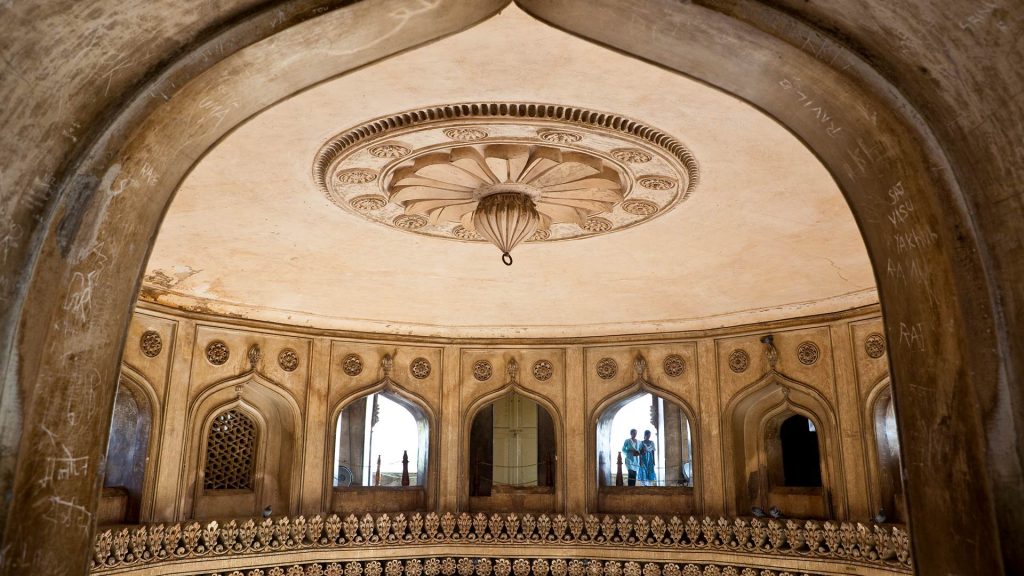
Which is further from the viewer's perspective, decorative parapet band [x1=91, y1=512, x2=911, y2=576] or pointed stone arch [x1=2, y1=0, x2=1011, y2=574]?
decorative parapet band [x1=91, y1=512, x2=911, y2=576]

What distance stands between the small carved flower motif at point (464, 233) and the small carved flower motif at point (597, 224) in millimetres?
1009

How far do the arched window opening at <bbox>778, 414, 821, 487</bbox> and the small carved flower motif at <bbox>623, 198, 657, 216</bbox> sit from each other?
7.25 meters

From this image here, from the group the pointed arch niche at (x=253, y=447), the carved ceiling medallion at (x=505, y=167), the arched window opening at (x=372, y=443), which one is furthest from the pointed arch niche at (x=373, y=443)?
the carved ceiling medallion at (x=505, y=167)

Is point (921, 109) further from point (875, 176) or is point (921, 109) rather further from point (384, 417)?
point (384, 417)

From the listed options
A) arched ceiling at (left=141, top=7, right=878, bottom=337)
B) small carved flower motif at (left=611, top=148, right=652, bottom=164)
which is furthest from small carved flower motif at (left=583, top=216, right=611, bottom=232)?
small carved flower motif at (left=611, top=148, right=652, bottom=164)

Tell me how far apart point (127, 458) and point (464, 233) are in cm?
487

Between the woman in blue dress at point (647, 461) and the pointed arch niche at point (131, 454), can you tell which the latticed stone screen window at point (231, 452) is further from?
the woman in blue dress at point (647, 461)

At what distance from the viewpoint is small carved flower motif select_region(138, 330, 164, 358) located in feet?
29.1

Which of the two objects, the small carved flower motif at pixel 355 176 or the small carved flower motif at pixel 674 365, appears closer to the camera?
the small carved flower motif at pixel 355 176

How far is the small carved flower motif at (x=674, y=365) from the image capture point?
1059 cm

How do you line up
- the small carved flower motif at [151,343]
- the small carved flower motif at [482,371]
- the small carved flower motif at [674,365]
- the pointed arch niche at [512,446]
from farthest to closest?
the pointed arch niche at [512,446]
the small carved flower motif at [482,371]
the small carved flower motif at [674,365]
the small carved flower motif at [151,343]

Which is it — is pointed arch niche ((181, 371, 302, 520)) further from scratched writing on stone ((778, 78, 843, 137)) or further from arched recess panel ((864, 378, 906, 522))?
scratched writing on stone ((778, 78, 843, 137))

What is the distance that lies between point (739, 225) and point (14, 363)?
219 inches

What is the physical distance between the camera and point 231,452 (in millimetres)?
10008
